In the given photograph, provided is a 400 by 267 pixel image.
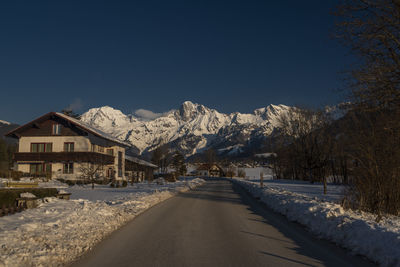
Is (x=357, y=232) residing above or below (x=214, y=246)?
above

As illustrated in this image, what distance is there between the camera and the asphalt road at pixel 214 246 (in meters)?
5.90

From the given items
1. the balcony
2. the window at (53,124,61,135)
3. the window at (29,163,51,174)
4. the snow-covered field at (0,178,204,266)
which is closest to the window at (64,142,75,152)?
the balcony

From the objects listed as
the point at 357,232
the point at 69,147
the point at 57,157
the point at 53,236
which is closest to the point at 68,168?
the point at 57,157

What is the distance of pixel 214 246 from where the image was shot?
705 cm

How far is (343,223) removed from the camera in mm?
8227

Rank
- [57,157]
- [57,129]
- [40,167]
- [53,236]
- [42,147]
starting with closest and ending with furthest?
[53,236]
[57,157]
[40,167]
[42,147]
[57,129]

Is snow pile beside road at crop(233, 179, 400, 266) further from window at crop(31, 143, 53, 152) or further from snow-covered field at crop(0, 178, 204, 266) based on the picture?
window at crop(31, 143, 53, 152)

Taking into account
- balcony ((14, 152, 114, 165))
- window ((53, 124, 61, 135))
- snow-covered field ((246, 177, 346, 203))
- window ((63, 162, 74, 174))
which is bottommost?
snow-covered field ((246, 177, 346, 203))

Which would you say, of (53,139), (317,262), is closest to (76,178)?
(53,139)

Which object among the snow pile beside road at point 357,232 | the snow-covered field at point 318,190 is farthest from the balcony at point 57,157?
the snow pile beside road at point 357,232

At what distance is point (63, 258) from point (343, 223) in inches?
274

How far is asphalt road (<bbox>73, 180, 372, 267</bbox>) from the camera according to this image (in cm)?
590

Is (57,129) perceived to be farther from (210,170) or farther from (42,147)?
(210,170)

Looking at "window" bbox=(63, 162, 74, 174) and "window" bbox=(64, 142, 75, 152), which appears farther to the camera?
"window" bbox=(64, 142, 75, 152)
